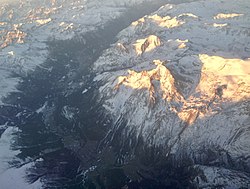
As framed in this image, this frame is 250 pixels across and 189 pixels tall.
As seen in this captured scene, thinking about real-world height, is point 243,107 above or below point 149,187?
above

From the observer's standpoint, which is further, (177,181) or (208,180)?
(177,181)

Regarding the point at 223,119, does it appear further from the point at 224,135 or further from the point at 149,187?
the point at 149,187

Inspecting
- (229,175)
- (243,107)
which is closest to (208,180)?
(229,175)

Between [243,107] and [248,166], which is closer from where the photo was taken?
[248,166]

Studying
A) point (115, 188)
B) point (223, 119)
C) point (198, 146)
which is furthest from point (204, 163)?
point (115, 188)

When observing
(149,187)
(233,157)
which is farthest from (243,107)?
(149,187)

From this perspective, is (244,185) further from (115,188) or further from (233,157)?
(115,188)

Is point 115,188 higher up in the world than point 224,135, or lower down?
lower down
